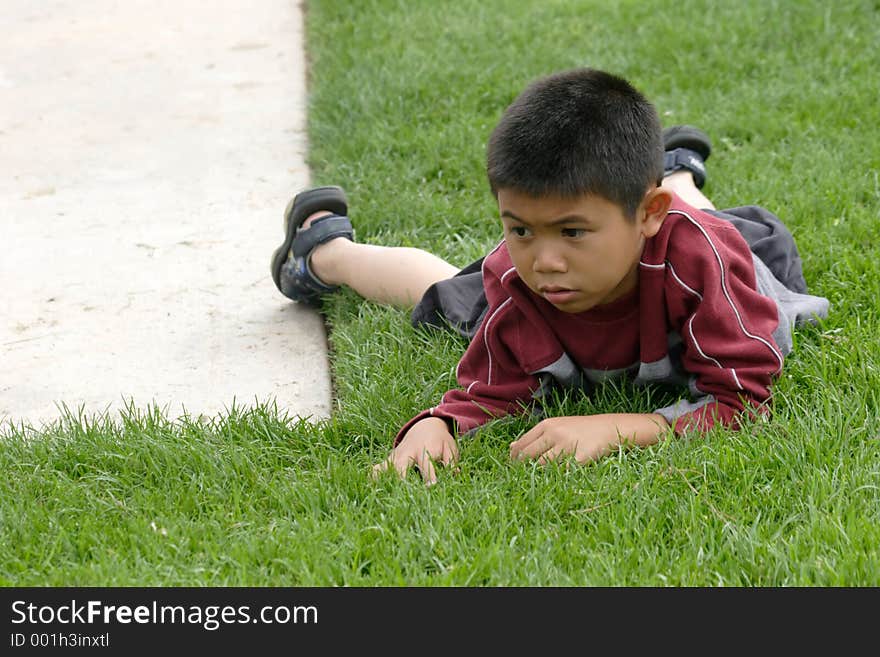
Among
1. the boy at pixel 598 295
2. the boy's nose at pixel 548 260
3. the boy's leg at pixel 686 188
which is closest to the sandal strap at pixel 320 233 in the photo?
the boy at pixel 598 295

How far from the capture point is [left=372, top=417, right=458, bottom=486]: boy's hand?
274 centimetres

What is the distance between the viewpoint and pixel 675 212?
9.23 feet

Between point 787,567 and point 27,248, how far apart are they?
288cm

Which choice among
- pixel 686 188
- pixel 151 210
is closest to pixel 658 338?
pixel 686 188

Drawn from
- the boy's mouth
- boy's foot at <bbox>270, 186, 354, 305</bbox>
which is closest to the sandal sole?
boy's foot at <bbox>270, 186, 354, 305</bbox>

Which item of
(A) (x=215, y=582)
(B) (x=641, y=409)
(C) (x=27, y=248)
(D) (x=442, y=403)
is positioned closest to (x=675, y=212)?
(B) (x=641, y=409)

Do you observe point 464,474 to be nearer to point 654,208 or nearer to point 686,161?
point 654,208

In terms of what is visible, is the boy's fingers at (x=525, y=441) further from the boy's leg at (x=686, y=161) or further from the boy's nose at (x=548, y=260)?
the boy's leg at (x=686, y=161)

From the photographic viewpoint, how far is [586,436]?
277 centimetres

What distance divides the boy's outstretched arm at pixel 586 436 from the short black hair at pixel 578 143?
0.48 meters

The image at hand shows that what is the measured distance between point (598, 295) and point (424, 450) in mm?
521

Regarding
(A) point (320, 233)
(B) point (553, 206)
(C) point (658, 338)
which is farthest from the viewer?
(A) point (320, 233)

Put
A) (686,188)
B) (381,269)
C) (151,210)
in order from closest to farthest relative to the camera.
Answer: (381,269)
(686,188)
(151,210)

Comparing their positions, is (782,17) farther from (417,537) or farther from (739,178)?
(417,537)
